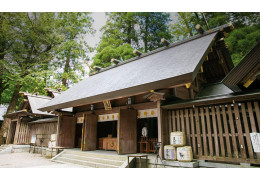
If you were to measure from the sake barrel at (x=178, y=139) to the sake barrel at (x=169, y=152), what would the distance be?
0.42ft

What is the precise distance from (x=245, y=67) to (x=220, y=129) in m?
1.52

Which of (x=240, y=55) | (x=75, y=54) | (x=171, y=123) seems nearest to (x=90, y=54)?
(x=75, y=54)

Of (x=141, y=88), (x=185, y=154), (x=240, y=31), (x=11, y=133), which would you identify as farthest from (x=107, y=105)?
(x=11, y=133)

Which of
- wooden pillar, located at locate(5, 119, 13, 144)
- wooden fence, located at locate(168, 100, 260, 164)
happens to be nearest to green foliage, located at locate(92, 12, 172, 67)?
wooden fence, located at locate(168, 100, 260, 164)

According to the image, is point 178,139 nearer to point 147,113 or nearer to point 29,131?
point 147,113

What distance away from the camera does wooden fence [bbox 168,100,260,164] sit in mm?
3768

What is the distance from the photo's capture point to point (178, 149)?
436cm

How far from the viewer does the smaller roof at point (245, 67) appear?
3.40 m

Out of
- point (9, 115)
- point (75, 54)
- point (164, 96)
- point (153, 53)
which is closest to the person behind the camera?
point (164, 96)

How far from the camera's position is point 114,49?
45.0 ft

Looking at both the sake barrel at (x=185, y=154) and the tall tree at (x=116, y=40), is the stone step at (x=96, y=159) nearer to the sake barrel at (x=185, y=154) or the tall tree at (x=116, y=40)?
the sake barrel at (x=185, y=154)
